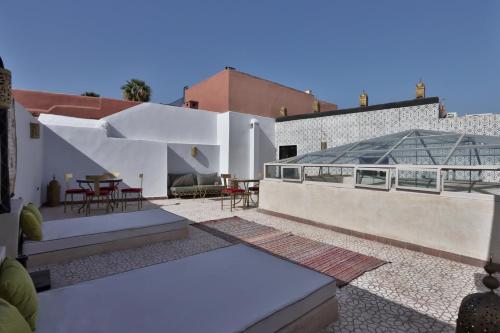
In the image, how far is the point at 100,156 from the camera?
887 centimetres

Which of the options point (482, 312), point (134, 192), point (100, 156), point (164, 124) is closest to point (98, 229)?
point (134, 192)

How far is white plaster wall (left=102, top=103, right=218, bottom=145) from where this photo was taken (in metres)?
9.89

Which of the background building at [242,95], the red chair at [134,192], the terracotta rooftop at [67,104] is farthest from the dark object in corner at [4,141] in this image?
the background building at [242,95]

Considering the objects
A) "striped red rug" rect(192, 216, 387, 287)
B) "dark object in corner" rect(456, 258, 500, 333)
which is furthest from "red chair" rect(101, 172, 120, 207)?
"dark object in corner" rect(456, 258, 500, 333)

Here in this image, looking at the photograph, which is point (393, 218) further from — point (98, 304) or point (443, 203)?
point (98, 304)

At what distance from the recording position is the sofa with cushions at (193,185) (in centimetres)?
1014

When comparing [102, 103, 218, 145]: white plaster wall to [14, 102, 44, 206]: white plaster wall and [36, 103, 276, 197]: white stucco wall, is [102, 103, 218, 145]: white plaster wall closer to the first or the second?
[36, 103, 276, 197]: white stucco wall

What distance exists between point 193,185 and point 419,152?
27.0ft

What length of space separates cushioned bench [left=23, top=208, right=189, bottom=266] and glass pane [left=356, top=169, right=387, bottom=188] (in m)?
3.90

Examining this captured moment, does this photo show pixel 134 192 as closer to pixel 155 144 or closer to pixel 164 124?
pixel 155 144

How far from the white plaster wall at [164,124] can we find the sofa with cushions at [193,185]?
1735 mm

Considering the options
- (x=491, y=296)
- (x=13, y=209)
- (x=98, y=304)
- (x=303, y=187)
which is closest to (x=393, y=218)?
(x=303, y=187)

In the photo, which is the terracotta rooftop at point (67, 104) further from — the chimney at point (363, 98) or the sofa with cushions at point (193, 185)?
the chimney at point (363, 98)

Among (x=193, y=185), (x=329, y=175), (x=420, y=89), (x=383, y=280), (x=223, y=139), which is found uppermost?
(x=420, y=89)
